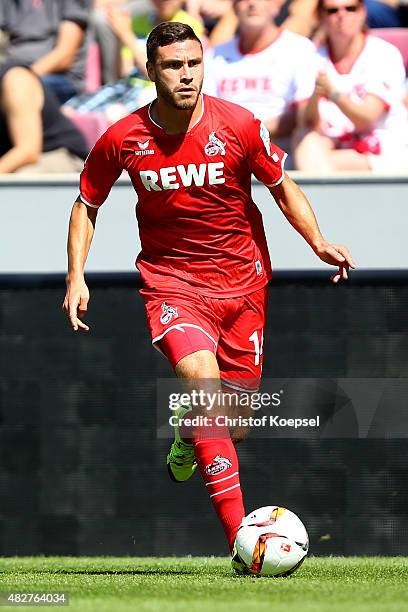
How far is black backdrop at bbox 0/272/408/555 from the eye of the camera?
802 centimetres

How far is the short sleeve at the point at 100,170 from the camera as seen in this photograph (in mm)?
6078

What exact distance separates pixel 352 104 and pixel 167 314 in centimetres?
313

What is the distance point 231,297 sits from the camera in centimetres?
628

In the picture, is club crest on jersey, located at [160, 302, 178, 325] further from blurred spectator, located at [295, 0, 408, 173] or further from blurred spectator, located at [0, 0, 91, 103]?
blurred spectator, located at [0, 0, 91, 103]

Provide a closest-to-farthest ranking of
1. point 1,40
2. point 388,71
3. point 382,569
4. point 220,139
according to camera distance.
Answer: point 220,139 → point 382,569 → point 388,71 → point 1,40

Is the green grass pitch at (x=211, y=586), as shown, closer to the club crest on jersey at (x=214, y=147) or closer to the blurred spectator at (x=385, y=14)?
the club crest on jersey at (x=214, y=147)

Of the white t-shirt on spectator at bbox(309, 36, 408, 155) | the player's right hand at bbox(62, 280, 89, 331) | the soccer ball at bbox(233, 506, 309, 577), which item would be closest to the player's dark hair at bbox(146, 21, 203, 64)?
the player's right hand at bbox(62, 280, 89, 331)

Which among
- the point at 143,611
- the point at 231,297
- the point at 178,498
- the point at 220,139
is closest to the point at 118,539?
the point at 178,498

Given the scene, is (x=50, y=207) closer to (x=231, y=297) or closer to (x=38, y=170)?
(x=38, y=170)

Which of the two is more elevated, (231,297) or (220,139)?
(220,139)

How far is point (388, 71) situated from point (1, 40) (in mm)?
3078

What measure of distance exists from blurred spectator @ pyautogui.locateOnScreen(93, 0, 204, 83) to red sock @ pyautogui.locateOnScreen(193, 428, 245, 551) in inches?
181

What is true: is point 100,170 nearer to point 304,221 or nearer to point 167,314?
point 167,314

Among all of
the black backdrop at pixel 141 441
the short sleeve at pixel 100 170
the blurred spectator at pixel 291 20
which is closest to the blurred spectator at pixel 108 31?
the blurred spectator at pixel 291 20
